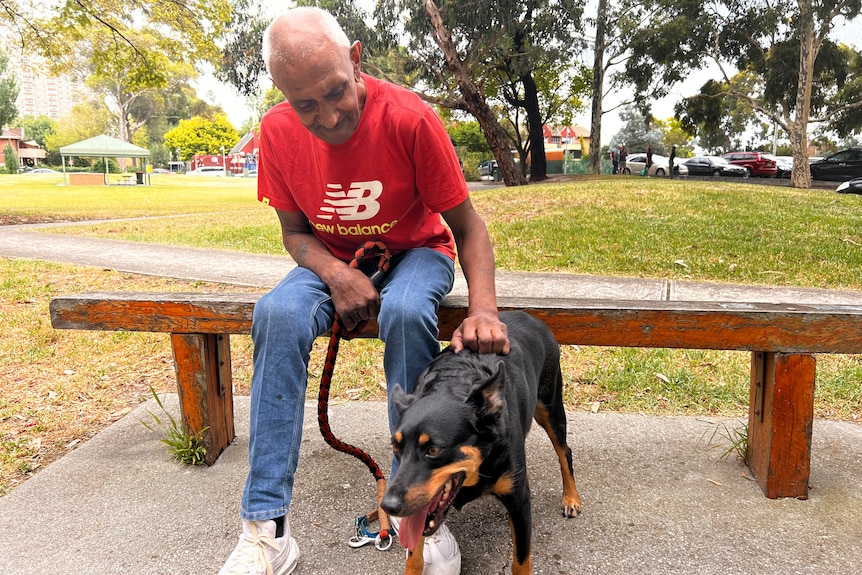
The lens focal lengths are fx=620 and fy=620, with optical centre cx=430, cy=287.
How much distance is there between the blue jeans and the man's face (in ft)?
1.89

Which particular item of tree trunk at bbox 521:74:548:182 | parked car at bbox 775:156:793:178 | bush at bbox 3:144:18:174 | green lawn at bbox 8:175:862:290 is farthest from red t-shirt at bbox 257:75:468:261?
bush at bbox 3:144:18:174

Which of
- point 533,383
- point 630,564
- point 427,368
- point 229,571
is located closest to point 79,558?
point 229,571

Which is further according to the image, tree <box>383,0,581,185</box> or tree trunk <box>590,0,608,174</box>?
tree trunk <box>590,0,608,174</box>

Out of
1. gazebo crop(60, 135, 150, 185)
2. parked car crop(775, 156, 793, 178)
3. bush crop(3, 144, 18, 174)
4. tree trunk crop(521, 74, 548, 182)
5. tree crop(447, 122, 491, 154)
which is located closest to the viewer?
tree trunk crop(521, 74, 548, 182)

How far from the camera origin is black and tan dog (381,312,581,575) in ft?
5.41

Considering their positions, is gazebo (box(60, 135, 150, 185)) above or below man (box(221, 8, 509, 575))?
above

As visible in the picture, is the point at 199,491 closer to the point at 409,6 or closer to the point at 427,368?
the point at 427,368

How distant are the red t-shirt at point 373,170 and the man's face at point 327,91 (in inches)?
2.5

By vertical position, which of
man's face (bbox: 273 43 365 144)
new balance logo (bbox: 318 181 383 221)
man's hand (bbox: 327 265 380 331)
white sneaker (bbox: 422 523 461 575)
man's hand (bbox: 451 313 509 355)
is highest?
man's face (bbox: 273 43 365 144)

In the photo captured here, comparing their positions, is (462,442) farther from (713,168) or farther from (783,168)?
(783,168)

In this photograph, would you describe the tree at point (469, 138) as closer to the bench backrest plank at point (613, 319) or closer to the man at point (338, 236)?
the bench backrest plank at point (613, 319)

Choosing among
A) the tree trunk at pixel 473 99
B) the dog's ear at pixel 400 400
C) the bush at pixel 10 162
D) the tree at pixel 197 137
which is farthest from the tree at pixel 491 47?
the tree at pixel 197 137

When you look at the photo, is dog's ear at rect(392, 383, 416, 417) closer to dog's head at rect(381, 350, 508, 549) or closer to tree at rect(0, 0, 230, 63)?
dog's head at rect(381, 350, 508, 549)

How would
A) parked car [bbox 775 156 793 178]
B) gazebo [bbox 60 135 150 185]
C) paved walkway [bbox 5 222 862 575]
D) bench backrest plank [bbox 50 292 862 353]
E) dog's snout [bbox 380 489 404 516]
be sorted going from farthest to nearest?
1. gazebo [bbox 60 135 150 185]
2. parked car [bbox 775 156 793 178]
3. bench backrest plank [bbox 50 292 862 353]
4. paved walkway [bbox 5 222 862 575]
5. dog's snout [bbox 380 489 404 516]
